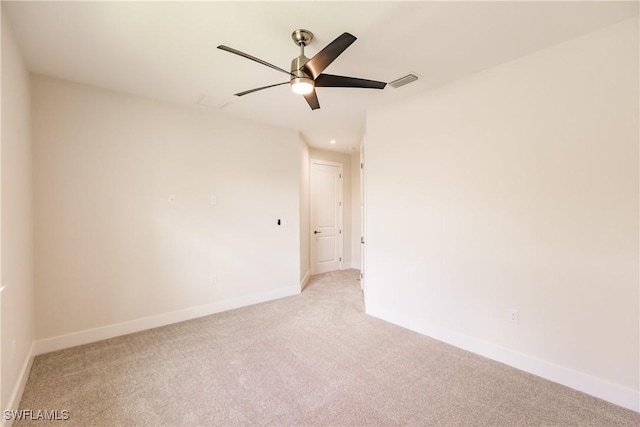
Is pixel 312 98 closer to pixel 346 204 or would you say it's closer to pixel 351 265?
pixel 346 204

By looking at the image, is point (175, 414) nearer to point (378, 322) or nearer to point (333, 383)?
point (333, 383)

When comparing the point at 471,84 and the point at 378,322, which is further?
the point at 378,322

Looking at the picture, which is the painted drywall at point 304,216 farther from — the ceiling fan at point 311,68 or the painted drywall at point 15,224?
the painted drywall at point 15,224

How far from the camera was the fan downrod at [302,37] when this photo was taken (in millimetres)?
1898

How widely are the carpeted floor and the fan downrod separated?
266 cm

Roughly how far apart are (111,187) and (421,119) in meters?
3.53

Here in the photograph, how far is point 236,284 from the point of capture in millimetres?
3822

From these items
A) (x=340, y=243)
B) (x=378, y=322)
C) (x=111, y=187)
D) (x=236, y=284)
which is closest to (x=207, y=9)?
(x=111, y=187)

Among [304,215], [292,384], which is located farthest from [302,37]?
[304,215]

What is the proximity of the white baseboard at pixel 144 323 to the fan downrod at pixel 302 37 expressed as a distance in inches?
128

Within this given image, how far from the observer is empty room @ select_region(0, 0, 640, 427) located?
1.83 m

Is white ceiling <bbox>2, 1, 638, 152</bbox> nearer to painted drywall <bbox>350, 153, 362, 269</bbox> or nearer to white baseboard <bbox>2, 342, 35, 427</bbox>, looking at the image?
white baseboard <bbox>2, 342, 35, 427</bbox>

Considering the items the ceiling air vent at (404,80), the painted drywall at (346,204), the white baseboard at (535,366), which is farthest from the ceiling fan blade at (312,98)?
the painted drywall at (346,204)

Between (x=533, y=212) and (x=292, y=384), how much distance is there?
2472 millimetres
